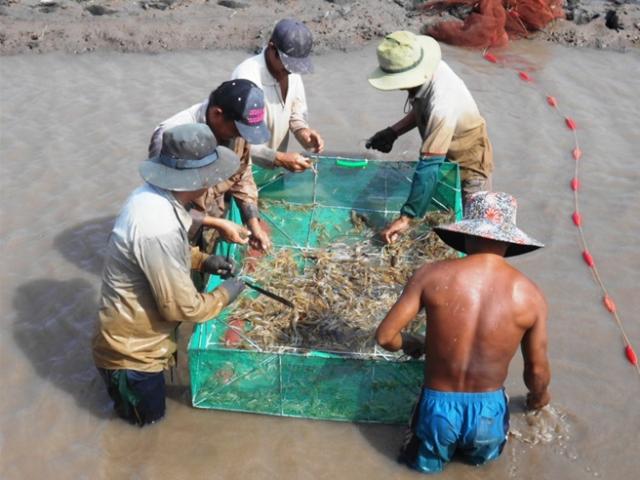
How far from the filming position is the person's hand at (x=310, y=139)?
216 inches

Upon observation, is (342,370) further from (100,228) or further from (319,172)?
(100,228)

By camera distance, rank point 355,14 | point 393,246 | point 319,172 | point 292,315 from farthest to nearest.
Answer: point 355,14, point 319,172, point 393,246, point 292,315

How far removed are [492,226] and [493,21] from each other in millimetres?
6875

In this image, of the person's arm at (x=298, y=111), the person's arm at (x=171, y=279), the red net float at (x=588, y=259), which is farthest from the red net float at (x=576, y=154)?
the person's arm at (x=171, y=279)

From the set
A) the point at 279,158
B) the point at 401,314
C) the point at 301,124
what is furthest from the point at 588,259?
the point at 401,314

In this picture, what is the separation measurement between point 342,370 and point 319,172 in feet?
7.65

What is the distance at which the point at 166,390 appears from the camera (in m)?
4.54

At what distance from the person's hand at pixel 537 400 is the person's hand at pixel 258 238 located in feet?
6.90

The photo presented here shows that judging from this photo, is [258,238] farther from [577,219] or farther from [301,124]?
[577,219]

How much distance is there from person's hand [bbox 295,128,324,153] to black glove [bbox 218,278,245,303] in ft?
5.85

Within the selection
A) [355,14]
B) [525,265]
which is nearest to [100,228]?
[525,265]

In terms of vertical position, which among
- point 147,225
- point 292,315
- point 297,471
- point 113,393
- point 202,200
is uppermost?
point 147,225

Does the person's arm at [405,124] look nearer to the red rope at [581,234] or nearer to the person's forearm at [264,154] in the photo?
the person's forearm at [264,154]

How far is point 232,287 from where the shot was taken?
4078 millimetres
